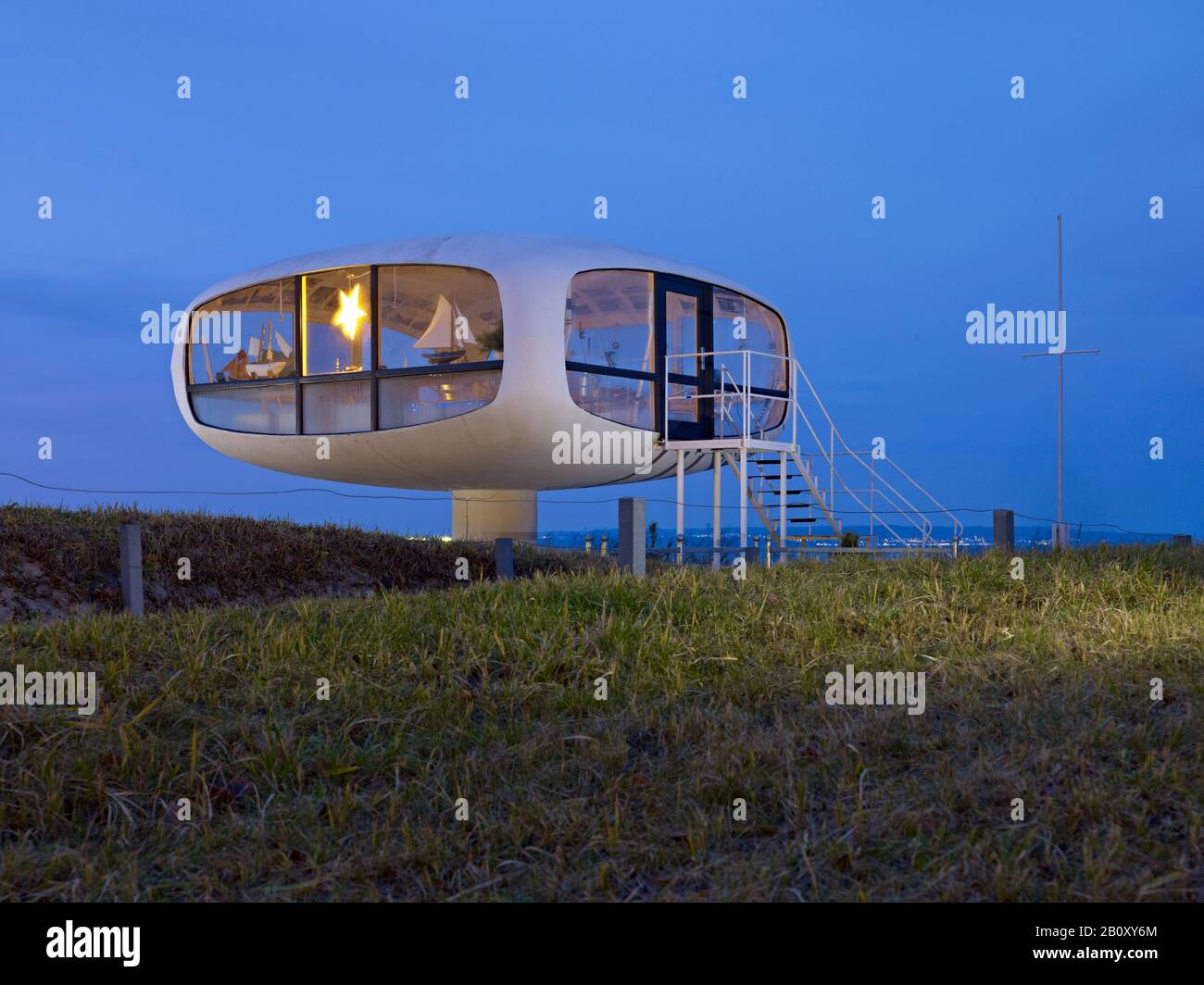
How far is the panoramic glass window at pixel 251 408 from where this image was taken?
2106cm

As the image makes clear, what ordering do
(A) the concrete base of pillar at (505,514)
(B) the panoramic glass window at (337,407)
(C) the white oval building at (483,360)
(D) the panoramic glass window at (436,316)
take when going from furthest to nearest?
(A) the concrete base of pillar at (505,514)
(B) the panoramic glass window at (337,407)
(D) the panoramic glass window at (436,316)
(C) the white oval building at (483,360)

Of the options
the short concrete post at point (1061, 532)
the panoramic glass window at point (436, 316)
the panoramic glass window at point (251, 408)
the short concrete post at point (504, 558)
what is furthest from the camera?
the panoramic glass window at point (251, 408)

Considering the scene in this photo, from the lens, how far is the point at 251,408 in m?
21.6

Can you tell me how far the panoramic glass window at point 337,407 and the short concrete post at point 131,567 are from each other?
8.15m

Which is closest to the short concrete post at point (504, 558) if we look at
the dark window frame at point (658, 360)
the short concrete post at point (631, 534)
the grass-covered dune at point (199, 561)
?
the grass-covered dune at point (199, 561)

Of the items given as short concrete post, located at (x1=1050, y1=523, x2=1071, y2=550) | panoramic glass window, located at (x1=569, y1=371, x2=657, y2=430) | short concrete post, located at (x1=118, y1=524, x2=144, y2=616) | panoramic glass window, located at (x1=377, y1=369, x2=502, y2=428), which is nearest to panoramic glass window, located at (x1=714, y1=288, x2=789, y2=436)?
panoramic glass window, located at (x1=569, y1=371, x2=657, y2=430)

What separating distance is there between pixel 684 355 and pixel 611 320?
1.43 meters

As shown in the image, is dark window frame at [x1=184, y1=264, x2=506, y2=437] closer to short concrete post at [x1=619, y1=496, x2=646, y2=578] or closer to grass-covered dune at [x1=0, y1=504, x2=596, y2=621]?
grass-covered dune at [x1=0, y1=504, x2=596, y2=621]

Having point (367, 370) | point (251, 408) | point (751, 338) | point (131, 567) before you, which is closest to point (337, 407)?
point (367, 370)

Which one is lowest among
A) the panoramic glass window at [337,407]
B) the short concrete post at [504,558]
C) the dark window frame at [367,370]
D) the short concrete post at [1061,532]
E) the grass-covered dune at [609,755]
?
the grass-covered dune at [609,755]

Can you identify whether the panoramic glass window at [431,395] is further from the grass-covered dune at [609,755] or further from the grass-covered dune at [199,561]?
the grass-covered dune at [609,755]

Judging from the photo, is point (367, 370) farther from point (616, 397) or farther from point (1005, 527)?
point (1005, 527)

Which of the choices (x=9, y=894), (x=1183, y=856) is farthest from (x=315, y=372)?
(x=1183, y=856)

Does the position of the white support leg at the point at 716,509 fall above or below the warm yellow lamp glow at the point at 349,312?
below
